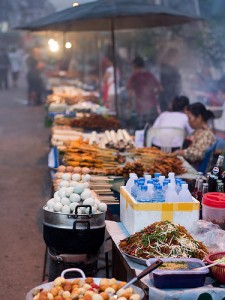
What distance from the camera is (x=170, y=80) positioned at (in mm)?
14555

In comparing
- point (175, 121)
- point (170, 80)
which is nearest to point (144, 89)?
point (170, 80)

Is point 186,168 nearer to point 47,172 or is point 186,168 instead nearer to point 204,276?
point 204,276

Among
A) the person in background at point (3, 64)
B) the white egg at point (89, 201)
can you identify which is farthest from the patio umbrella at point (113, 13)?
the person in background at point (3, 64)

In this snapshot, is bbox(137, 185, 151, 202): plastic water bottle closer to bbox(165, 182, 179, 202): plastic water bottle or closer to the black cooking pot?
bbox(165, 182, 179, 202): plastic water bottle

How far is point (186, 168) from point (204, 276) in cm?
344

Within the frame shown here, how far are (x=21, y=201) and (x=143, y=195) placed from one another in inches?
207

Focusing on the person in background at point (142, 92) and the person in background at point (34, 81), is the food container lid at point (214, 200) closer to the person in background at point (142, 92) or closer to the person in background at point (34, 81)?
the person in background at point (142, 92)

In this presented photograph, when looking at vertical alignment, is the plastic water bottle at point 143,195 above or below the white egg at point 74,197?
above

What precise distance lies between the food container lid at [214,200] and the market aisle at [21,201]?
2092 mm

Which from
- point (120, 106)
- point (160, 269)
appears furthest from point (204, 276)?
point (120, 106)

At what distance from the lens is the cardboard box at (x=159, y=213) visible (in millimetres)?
4863

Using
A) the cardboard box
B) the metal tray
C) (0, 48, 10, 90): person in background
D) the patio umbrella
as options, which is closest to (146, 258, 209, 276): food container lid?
the metal tray

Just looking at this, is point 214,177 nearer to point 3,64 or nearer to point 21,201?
point 21,201

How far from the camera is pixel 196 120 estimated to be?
28.7 feet
